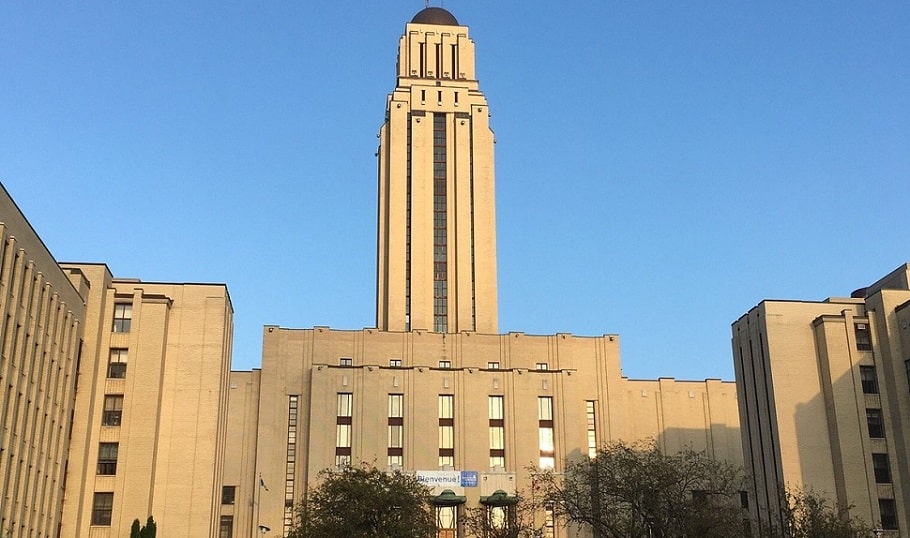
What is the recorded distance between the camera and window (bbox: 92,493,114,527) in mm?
62531

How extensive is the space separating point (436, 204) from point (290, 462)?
3150 centimetres

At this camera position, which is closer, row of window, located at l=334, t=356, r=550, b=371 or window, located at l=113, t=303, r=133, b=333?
window, located at l=113, t=303, r=133, b=333

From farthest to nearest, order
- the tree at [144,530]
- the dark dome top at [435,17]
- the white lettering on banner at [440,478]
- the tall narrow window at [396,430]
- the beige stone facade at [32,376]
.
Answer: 1. the dark dome top at [435,17]
2. the tall narrow window at [396,430]
3. the white lettering on banner at [440,478]
4. the tree at [144,530]
5. the beige stone facade at [32,376]

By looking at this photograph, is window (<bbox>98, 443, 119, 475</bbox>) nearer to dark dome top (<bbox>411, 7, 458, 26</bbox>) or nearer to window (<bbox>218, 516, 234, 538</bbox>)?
window (<bbox>218, 516, 234, 538</bbox>)

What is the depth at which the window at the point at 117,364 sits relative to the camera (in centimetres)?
6656

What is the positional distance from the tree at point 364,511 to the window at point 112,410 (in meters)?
15.1

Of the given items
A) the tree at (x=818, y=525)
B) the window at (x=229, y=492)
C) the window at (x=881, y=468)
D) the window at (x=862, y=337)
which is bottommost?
the tree at (x=818, y=525)

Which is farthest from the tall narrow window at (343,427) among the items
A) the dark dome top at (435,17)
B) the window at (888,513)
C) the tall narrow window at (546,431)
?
the dark dome top at (435,17)

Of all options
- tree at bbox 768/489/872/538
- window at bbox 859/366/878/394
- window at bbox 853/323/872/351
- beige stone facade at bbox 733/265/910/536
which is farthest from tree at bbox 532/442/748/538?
window at bbox 853/323/872/351

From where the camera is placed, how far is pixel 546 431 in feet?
302

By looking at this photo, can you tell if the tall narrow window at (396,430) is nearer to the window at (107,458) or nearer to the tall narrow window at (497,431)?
the tall narrow window at (497,431)

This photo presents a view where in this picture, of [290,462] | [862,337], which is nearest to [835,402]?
[862,337]

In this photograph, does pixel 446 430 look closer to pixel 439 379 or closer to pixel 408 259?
pixel 439 379

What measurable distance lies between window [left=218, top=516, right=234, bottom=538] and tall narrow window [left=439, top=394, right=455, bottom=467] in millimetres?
19910
